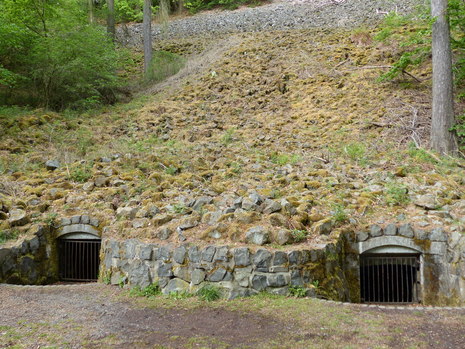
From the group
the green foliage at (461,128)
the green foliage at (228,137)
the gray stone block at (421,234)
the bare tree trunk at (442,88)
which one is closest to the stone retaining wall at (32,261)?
the green foliage at (228,137)

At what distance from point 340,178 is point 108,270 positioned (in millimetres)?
5020

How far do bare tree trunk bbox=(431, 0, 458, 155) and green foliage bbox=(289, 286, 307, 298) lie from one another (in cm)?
535

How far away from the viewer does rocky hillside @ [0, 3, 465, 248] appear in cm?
654

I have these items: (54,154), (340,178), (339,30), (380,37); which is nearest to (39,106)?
(54,154)

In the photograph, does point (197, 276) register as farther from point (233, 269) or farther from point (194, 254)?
point (233, 269)

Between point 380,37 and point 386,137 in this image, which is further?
point 380,37

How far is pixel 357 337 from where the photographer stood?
13.2 ft

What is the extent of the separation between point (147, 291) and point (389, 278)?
443 centimetres

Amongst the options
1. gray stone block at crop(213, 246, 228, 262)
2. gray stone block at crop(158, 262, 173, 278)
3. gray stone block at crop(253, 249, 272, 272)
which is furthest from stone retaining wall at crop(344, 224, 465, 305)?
gray stone block at crop(158, 262, 173, 278)

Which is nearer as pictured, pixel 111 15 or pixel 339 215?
pixel 339 215

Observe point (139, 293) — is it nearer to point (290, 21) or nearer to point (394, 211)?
point (394, 211)

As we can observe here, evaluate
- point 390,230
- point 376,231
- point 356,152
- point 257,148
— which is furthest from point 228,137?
point 390,230

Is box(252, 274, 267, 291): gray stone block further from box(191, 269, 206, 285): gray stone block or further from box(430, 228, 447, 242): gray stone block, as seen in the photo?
box(430, 228, 447, 242): gray stone block

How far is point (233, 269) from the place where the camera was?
542 cm
